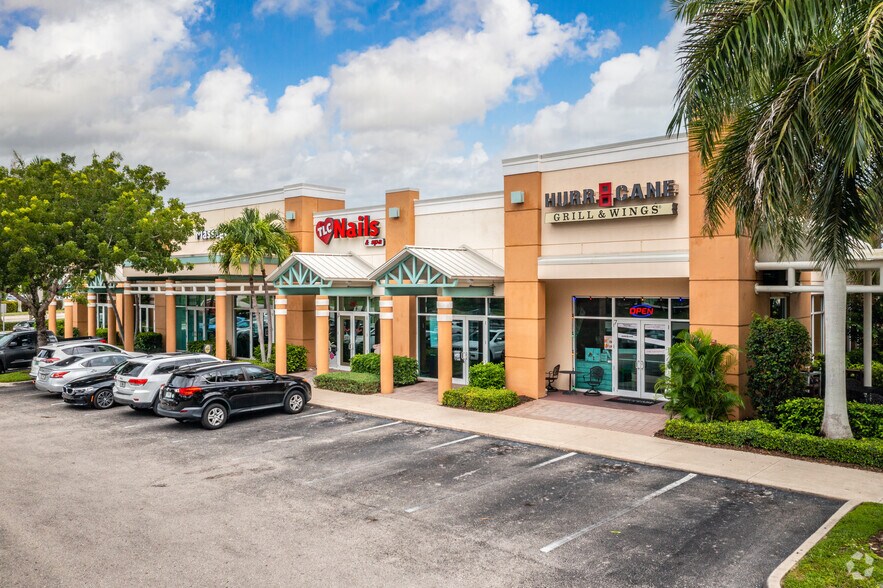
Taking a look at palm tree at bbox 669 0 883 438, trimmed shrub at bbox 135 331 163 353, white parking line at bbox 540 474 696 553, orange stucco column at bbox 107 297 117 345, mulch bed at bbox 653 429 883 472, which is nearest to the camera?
palm tree at bbox 669 0 883 438

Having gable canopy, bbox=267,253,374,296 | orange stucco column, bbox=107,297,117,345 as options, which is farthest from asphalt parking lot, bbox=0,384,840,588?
orange stucco column, bbox=107,297,117,345

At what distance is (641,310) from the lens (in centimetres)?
1988

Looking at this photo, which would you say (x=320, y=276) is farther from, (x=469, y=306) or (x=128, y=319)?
(x=128, y=319)

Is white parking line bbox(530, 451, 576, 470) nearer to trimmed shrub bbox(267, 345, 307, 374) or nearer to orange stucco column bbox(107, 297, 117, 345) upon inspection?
trimmed shrub bbox(267, 345, 307, 374)

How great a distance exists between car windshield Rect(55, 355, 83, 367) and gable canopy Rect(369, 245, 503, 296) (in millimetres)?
9614

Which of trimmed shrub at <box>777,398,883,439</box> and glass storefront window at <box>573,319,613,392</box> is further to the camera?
glass storefront window at <box>573,319,613,392</box>

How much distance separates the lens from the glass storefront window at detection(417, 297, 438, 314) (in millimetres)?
24141

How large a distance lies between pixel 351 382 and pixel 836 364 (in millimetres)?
13523

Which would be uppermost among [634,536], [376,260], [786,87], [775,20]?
[775,20]

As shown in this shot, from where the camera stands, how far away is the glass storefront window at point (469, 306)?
22.8 metres

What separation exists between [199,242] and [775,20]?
27.4 metres

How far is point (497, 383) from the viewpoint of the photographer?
20547mm

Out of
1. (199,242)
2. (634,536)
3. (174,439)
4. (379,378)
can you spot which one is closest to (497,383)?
(379,378)

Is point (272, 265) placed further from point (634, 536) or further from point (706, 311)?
point (634, 536)
